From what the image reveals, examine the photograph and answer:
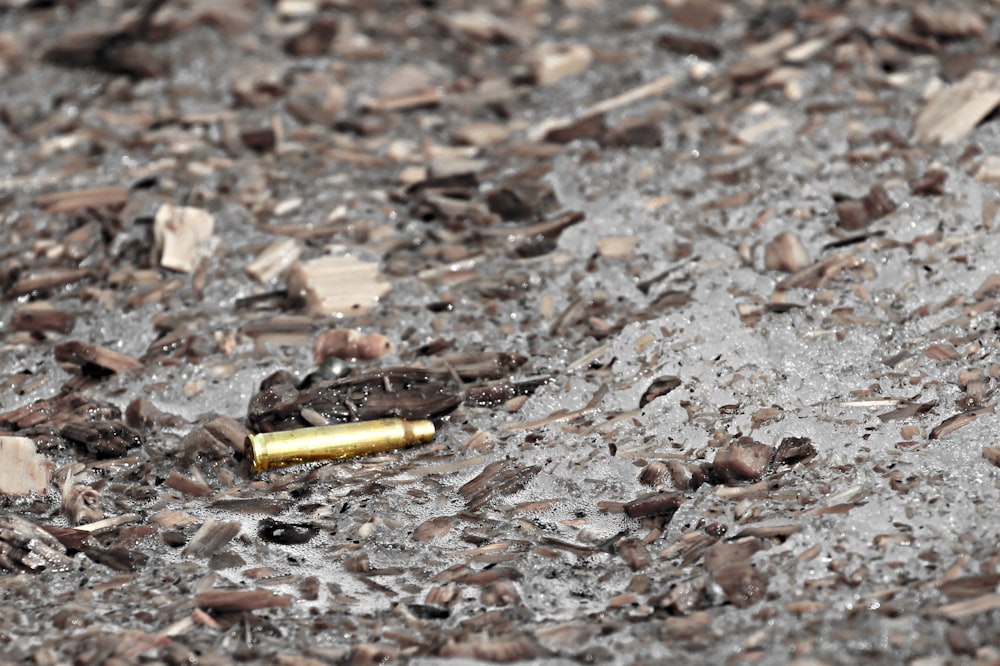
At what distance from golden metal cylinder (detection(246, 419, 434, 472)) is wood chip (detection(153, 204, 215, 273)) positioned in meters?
0.74

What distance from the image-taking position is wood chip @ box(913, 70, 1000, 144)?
3.02 m

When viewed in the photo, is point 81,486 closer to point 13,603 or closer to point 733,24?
point 13,603

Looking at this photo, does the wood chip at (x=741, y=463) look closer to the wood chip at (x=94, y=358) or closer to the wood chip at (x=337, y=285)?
the wood chip at (x=337, y=285)

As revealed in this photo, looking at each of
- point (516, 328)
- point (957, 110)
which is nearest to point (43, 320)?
point (516, 328)

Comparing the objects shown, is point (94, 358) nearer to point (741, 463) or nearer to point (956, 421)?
point (741, 463)

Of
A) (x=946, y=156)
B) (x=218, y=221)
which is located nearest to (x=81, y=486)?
(x=218, y=221)

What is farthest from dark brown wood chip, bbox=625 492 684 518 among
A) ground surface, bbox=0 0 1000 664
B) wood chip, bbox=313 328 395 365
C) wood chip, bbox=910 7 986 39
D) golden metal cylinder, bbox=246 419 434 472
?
wood chip, bbox=910 7 986 39

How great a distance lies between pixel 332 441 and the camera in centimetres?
243

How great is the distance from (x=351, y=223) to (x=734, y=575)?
1546 mm

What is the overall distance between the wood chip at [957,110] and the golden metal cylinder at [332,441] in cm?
156

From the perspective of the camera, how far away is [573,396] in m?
2.54

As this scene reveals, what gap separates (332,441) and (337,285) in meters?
0.55

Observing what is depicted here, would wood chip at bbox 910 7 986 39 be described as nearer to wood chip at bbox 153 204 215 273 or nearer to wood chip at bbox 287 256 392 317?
wood chip at bbox 287 256 392 317

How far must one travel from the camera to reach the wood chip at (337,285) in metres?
2.82
